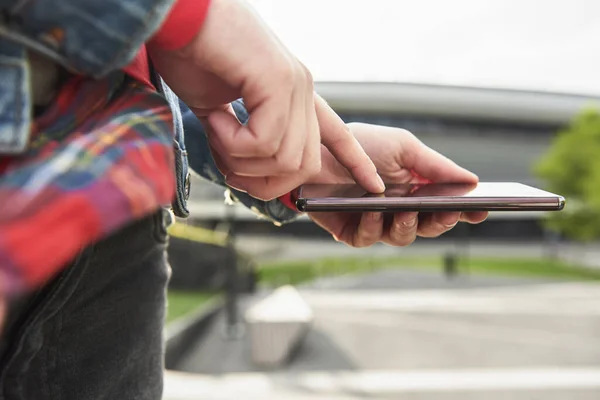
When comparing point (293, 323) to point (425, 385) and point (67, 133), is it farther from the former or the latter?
point (67, 133)

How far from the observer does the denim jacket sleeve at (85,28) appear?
1.43 feet

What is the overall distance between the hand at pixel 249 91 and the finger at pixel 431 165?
366mm

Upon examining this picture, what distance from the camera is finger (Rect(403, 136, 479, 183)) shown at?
92cm

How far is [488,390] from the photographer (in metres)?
5.06

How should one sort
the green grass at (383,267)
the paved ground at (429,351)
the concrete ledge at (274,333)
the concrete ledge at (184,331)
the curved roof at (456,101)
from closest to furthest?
the paved ground at (429,351) → the concrete ledge at (184,331) → the concrete ledge at (274,333) → the green grass at (383,267) → the curved roof at (456,101)

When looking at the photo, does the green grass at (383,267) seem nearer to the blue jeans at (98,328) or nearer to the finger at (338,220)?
the finger at (338,220)

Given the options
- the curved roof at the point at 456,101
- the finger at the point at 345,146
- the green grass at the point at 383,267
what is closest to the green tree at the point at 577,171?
the green grass at the point at 383,267

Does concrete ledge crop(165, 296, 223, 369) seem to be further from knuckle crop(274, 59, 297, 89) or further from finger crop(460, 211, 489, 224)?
knuckle crop(274, 59, 297, 89)

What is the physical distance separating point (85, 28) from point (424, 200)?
1.38 ft

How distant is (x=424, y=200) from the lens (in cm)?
71

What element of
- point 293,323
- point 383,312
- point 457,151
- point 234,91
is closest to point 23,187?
point 234,91

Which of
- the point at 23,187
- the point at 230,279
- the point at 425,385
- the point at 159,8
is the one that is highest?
the point at 159,8


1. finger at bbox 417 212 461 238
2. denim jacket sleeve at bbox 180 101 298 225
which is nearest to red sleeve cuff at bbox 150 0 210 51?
denim jacket sleeve at bbox 180 101 298 225

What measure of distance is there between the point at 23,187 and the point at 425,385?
17.1 ft
